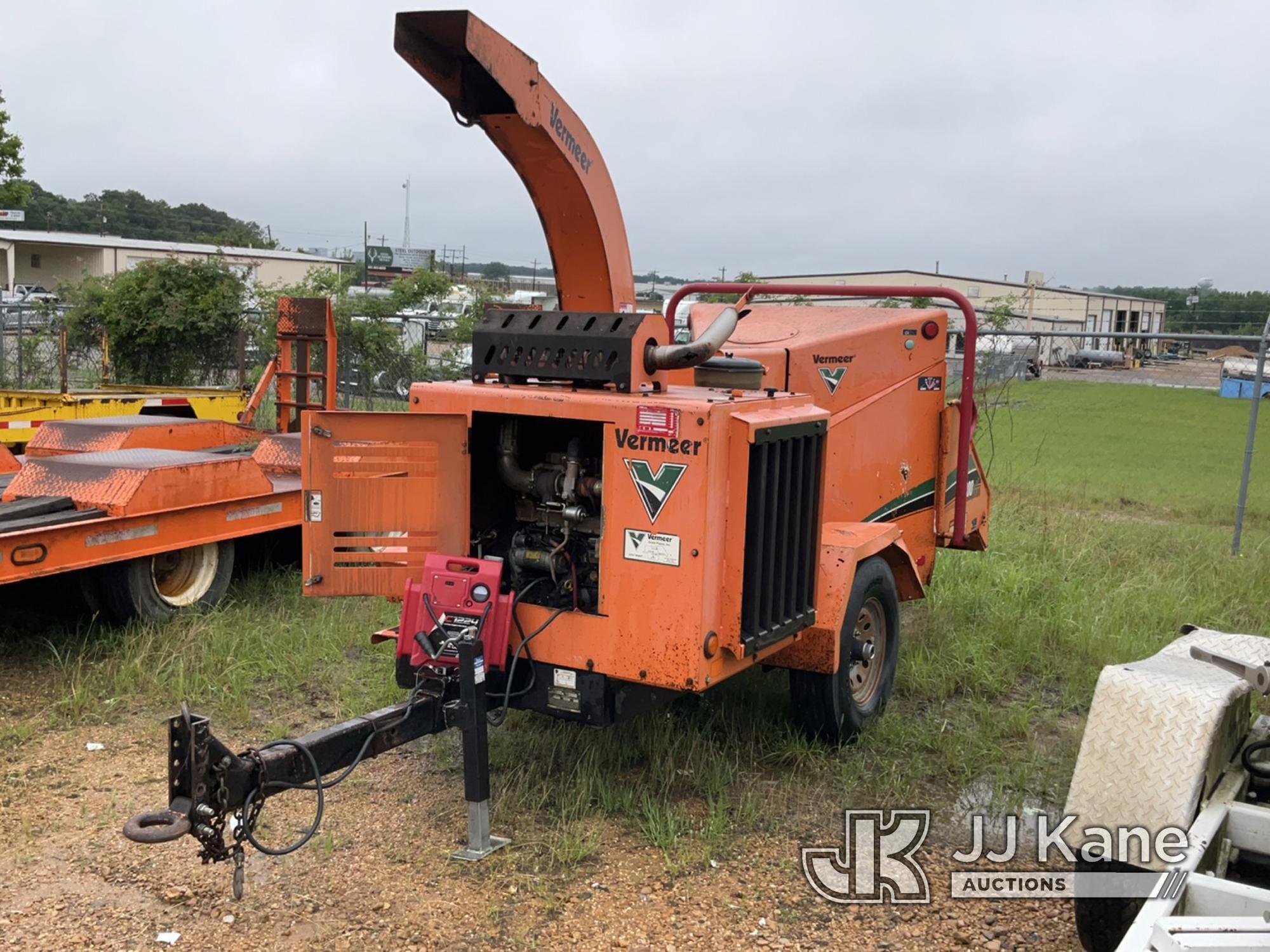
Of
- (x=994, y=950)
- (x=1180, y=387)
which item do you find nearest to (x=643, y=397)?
(x=994, y=950)

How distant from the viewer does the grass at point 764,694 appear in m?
4.63

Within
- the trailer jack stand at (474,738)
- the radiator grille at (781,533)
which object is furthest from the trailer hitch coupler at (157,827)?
the radiator grille at (781,533)

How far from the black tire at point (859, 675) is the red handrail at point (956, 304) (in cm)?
89

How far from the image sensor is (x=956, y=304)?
19.7ft

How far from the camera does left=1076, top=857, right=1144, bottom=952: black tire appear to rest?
3.27 m

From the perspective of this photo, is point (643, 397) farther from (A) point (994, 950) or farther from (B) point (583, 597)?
(A) point (994, 950)

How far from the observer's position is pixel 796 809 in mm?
4664

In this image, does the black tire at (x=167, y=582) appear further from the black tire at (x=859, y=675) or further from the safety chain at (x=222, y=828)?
the black tire at (x=859, y=675)

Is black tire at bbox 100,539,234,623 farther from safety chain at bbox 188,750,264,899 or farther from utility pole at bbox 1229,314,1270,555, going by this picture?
utility pole at bbox 1229,314,1270,555

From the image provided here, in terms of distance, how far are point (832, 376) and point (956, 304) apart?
846 millimetres

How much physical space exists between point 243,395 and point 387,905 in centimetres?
856
